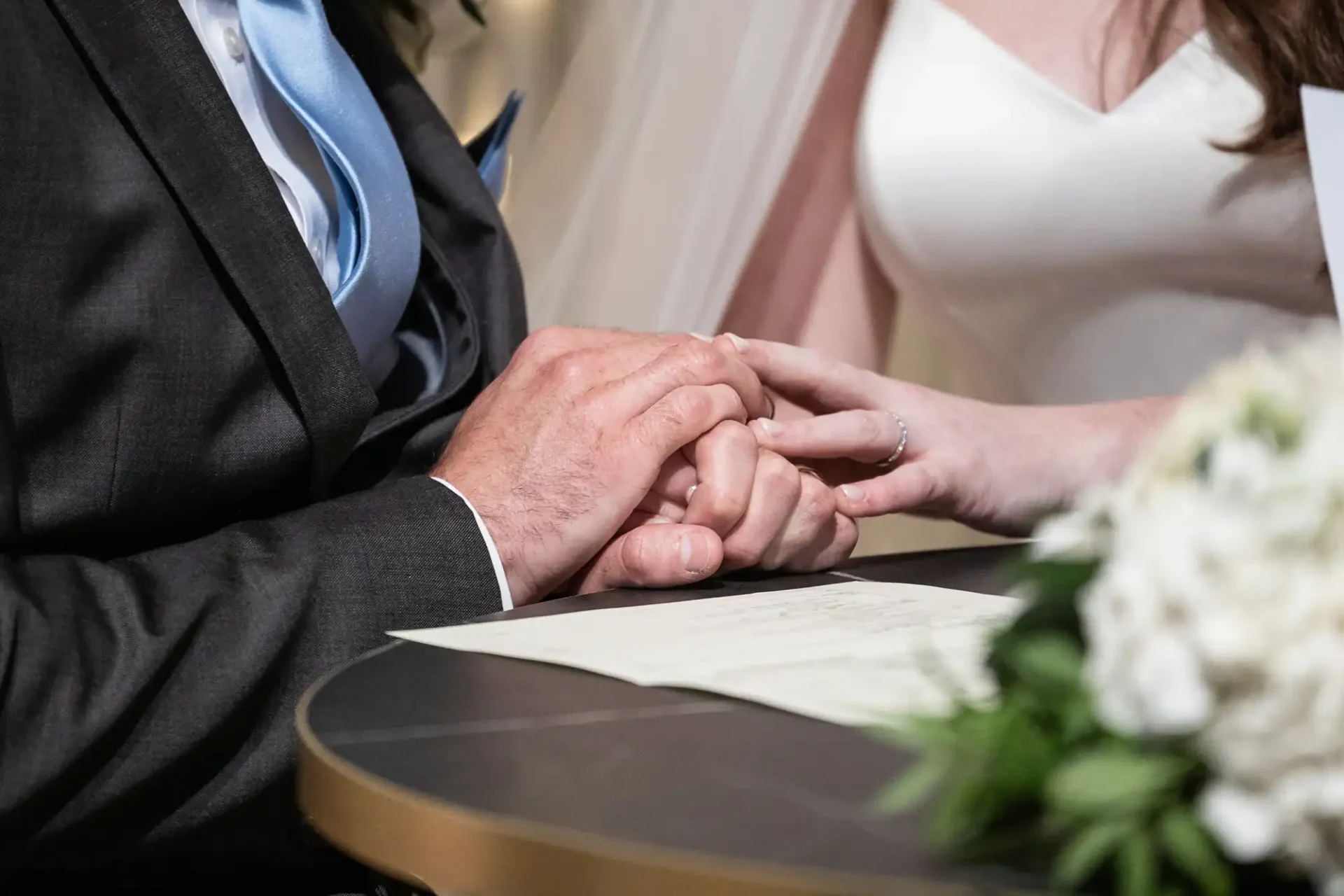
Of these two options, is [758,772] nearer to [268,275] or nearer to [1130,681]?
[1130,681]

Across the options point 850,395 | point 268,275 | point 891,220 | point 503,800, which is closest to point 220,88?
point 268,275

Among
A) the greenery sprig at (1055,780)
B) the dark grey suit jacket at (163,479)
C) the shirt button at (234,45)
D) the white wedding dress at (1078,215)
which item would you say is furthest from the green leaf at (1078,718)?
the white wedding dress at (1078,215)

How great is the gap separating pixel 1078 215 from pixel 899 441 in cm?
49

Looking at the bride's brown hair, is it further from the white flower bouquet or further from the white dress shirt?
the white flower bouquet

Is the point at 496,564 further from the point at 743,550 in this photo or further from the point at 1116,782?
the point at 1116,782

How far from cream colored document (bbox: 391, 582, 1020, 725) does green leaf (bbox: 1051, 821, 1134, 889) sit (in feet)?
0.19

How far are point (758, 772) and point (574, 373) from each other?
0.48 metres

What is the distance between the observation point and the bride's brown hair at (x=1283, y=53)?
1.06m

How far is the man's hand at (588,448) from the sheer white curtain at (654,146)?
57 centimetres

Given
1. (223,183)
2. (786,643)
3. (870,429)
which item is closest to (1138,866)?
(786,643)

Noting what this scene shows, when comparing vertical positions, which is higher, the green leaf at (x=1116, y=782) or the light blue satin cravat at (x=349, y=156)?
the green leaf at (x=1116, y=782)

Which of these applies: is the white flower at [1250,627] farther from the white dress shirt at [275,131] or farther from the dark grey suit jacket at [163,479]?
the white dress shirt at [275,131]

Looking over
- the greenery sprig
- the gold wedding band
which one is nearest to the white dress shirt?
the gold wedding band

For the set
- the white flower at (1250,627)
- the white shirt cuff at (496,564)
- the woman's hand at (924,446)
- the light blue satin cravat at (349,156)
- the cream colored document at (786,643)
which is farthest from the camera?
the light blue satin cravat at (349,156)
